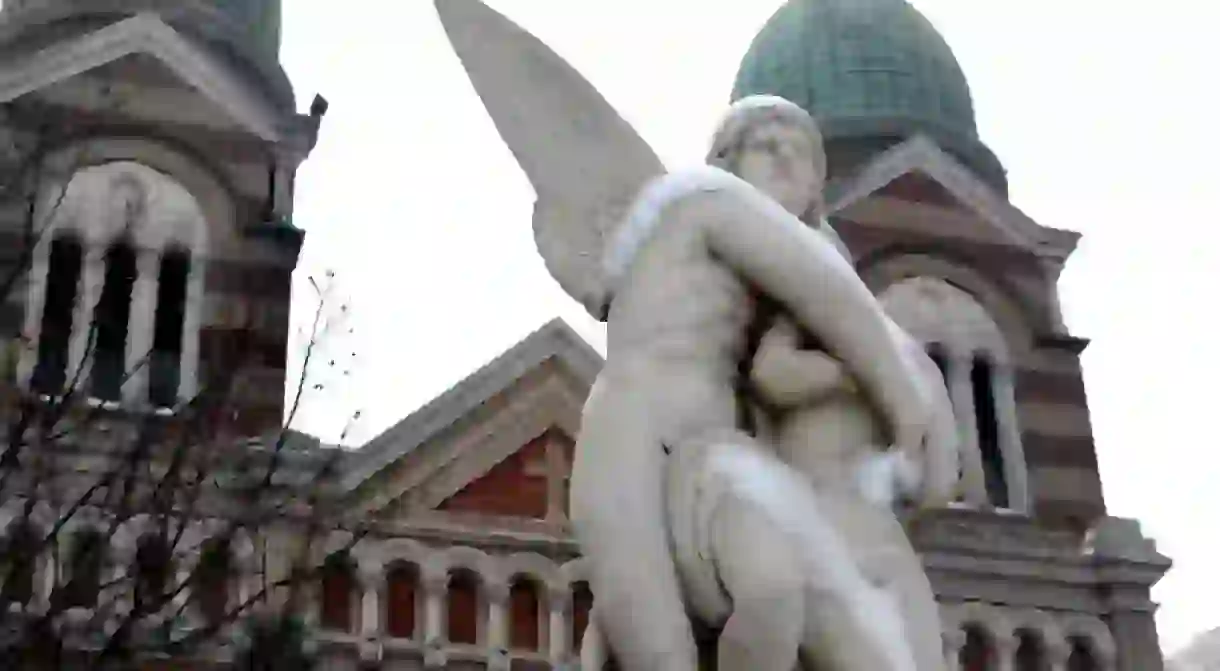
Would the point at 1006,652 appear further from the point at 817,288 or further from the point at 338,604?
the point at 817,288

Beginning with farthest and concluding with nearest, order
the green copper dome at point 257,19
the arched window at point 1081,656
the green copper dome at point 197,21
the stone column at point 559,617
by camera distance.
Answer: the green copper dome at point 257,19 < the green copper dome at point 197,21 < the arched window at point 1081,656 < the stone column at point 559,617

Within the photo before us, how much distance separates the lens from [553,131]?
3602mm

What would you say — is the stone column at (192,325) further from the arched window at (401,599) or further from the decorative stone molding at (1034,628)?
the decorative stone molding at (1034,628)

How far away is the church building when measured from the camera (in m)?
14.9

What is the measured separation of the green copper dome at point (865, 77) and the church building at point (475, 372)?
69 mm

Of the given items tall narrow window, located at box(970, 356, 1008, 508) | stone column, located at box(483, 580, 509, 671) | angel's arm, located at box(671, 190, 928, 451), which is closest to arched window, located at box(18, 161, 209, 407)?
stone column, located at box(483, 580, 509, 671)

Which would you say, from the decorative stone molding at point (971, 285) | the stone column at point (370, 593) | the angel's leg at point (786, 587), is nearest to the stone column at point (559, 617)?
the stone column at point (370, 593)

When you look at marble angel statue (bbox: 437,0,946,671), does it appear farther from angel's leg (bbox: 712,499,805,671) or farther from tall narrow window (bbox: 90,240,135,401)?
tall narrow window (bbox: 90,240,135,401)

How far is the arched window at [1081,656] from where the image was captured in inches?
671

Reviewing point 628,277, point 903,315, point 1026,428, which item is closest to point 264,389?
point 903,315

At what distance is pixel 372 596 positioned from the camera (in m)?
14.7

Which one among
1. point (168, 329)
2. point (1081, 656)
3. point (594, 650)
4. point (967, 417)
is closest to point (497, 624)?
point (168, 329)

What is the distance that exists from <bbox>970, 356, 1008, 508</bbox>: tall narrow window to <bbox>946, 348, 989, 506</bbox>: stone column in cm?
14

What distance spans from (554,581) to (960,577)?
481 cm
